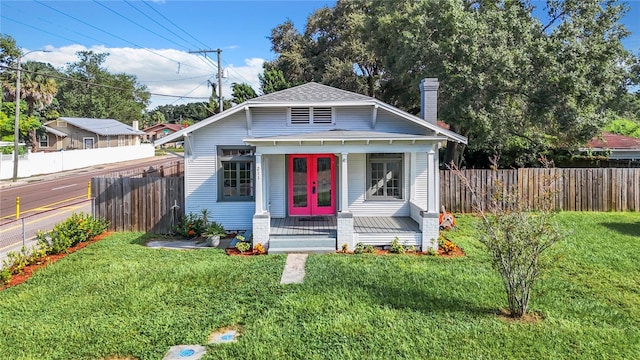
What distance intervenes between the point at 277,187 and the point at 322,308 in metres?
6.39

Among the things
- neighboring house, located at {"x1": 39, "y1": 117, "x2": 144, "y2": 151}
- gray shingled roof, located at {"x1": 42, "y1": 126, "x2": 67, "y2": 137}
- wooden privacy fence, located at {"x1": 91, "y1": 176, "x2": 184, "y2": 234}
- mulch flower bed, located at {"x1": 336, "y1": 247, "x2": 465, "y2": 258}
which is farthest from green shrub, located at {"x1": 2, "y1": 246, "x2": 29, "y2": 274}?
gray shingled roof, located at {"x1": 42, "y1": 126, "x2": 67, "y2": 137}

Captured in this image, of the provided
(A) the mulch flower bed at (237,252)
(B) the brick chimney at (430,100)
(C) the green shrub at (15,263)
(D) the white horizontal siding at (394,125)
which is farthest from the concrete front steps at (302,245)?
(C) the green shrub at (15,263)

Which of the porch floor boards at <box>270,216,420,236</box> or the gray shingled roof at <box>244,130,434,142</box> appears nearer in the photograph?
the gray shingled roof at <box>244,130,434,142</box>

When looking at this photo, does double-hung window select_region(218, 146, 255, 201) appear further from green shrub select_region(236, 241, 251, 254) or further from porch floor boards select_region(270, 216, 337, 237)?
green shrub select_region(236, 241, 251, 254)

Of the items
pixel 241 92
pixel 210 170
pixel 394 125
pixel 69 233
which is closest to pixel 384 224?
pixel 394 125

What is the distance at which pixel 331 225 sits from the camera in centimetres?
1119

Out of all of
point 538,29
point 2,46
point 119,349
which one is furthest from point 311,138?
point 2,46

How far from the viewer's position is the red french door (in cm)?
1216

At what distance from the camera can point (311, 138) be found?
1022 cm

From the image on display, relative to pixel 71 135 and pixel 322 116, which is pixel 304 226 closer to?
pixel 322 116

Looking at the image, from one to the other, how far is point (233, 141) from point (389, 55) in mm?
13056

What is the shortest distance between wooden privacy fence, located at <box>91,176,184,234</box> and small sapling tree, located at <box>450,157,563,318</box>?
934 cm

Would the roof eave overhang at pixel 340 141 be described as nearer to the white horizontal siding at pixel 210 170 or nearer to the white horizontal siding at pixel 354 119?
the white horizontal siding at pixel 354 119

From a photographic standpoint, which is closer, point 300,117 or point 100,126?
point 300,117
